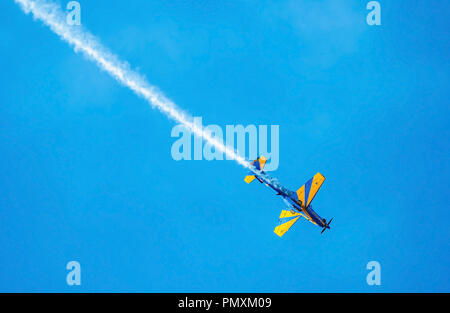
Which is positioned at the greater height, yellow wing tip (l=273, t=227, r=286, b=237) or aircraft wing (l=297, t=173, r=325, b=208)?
aircraft wing (l=297, t=173, r=325, b=208)

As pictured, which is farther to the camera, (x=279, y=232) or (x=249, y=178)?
(x=279, y=232)

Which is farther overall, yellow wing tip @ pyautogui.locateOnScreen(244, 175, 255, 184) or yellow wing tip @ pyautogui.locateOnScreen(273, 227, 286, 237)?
yellow wing tip @ pyautogui.locateOnScreen(273, 227, 286, 237)

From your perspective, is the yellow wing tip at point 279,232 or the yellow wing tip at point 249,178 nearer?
the yellow wing tip at point 249,178

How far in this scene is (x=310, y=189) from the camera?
4253 cm

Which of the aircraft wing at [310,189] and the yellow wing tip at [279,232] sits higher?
the aircraft wing at [310,189]

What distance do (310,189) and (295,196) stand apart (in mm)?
1546

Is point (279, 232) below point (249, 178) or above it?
below

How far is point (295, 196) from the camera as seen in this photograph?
42875 millimetres

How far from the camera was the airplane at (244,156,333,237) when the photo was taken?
4244cm

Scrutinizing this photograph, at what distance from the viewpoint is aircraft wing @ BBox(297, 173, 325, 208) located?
42375mm

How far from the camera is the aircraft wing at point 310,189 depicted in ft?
139

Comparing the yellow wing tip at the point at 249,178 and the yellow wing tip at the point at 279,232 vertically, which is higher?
the yellow wing tip at the point at 249,178
